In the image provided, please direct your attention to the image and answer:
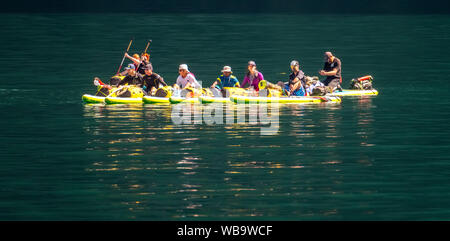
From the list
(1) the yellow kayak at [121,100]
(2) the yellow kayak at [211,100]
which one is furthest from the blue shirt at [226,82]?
(1) the yellow kayak at [121,100]

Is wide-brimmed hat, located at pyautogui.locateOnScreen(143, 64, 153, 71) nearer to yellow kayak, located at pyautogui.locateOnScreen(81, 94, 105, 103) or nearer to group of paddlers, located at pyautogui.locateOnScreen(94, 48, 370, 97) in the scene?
group of paddlers, located at pyautogui.locateOnScreen(94, 48, 370, 97)

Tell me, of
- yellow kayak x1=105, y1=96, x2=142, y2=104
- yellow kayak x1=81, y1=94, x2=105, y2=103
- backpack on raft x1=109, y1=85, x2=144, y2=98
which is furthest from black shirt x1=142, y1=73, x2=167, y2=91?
yellow kayak x1=81, y1=94, x2=105, y2=103

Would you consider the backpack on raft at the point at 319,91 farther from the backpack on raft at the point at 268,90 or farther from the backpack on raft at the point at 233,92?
the backpack on raft at the point at 233,92

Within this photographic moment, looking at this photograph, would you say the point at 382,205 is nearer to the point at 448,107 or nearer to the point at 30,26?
the point at 448,107

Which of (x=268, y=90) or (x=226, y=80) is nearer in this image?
(x=268, y=90)

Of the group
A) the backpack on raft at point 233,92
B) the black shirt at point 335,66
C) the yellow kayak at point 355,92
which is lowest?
the yellow kayak at point 355,92

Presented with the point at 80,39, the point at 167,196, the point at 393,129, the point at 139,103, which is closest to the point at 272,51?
the point at 80,39

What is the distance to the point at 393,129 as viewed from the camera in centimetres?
3166

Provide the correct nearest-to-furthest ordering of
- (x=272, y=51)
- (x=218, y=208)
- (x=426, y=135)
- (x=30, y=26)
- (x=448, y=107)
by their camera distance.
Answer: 1. (x=218, y=208)
2. (x=426, y=135)
3. (x=448, y=107)
4. (x=272, y=51)
5. (x=30, y=26)

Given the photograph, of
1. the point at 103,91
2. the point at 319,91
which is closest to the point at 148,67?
the point at 103,91

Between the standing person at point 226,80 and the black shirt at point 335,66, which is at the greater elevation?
the black shirt at point 335,66

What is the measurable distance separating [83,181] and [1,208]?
304 centimetres

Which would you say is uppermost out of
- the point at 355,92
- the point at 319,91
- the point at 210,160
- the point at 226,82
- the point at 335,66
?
the point at 335,66

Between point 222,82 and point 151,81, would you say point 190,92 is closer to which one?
point 222,82
